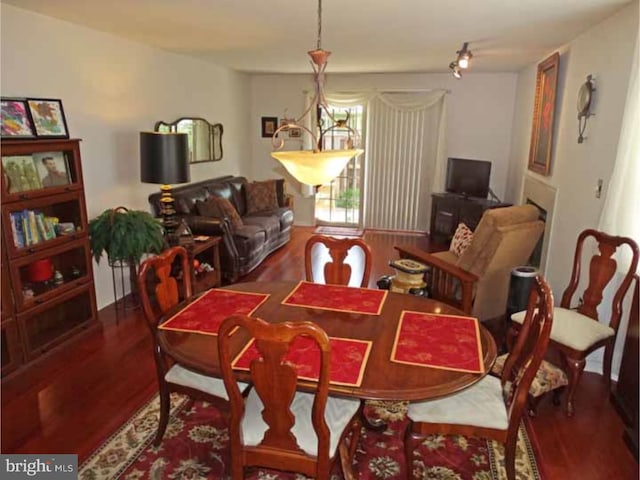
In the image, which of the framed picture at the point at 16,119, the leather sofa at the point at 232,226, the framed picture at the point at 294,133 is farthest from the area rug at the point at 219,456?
the framed picture at the point at 294,133

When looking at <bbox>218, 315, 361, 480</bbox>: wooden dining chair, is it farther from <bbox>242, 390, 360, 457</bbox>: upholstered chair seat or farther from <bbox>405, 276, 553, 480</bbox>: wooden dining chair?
<bbox>405, 276, 553, 480</bbox>: wooden dining chair

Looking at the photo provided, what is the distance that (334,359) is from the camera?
1780 millimetres

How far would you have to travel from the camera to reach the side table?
4.14 meters

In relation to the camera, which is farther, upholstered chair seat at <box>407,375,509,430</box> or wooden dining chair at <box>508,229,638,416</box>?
wooden dining chair at <box>508,229,638,416</box>

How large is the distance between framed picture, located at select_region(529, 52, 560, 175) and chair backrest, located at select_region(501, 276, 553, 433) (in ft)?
9.56

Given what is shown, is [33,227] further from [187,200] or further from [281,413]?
[281,413]

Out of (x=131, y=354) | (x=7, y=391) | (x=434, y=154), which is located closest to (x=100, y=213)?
(x=131, y=354)

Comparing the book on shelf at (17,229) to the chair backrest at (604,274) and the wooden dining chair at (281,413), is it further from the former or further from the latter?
the chair backrest at (604,274)

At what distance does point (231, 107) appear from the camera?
670cm

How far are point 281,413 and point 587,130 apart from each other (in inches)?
126

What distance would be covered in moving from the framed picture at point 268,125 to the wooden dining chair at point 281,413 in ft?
19.3

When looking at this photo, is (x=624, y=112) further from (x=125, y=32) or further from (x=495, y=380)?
(x=125, y=32)

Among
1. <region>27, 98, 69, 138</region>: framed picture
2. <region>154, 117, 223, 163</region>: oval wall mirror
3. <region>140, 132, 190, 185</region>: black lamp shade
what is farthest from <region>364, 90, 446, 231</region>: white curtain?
<region>27, 98, 69, 138</region>: framed picture

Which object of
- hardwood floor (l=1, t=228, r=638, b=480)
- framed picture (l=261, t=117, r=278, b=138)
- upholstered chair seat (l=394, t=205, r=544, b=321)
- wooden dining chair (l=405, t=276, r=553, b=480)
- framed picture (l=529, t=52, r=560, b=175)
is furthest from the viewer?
framed picture (l=261, t=117, r=278, b=138)
